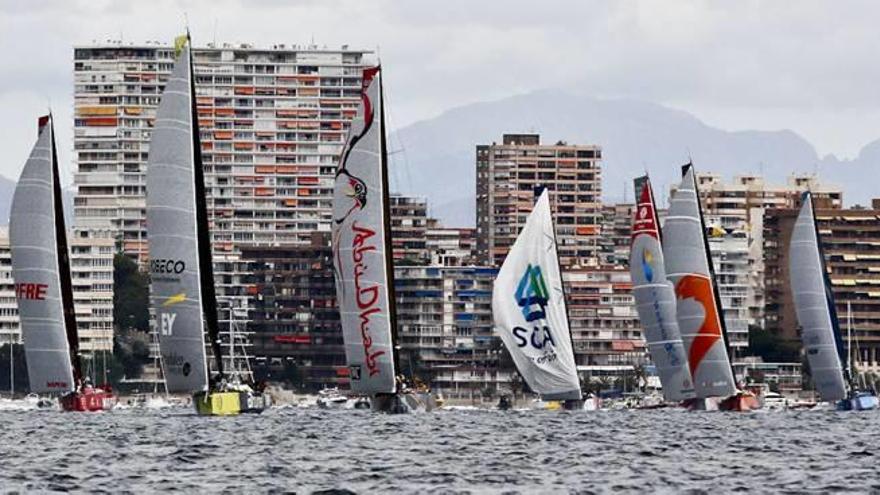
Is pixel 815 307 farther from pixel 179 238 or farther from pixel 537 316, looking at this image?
pixel 179 238

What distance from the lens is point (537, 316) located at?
10569 cm

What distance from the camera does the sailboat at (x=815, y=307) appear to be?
111250 mm

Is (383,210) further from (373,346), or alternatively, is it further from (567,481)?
(567,481)

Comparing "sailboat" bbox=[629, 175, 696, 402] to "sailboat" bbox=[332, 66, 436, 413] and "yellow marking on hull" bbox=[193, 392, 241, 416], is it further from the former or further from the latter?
"yellow marking on hull" bbox=[193, 392, 241, 416]

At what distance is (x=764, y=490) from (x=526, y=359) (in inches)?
2140

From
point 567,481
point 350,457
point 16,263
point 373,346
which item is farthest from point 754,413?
point 567,481

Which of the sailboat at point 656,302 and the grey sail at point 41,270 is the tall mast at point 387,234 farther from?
the sailboat at point 656,302

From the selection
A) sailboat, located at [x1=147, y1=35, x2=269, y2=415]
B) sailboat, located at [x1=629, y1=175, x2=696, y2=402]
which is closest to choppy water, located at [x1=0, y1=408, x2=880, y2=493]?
sailboat, located at [x1=147, y1=35, x2=269, y2=415]

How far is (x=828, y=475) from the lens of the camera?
55.9 meters

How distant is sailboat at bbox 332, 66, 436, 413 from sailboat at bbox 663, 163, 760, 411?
19.2 meters

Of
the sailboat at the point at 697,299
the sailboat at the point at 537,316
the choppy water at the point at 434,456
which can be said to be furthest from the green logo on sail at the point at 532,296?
the choppy water at the point at 434,456

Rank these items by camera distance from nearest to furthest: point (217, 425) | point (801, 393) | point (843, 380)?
point (217, 425), point (843, 380), point (801, 393)

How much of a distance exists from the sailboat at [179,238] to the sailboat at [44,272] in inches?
468

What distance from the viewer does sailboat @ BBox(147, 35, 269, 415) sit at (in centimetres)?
Answer: 8794
